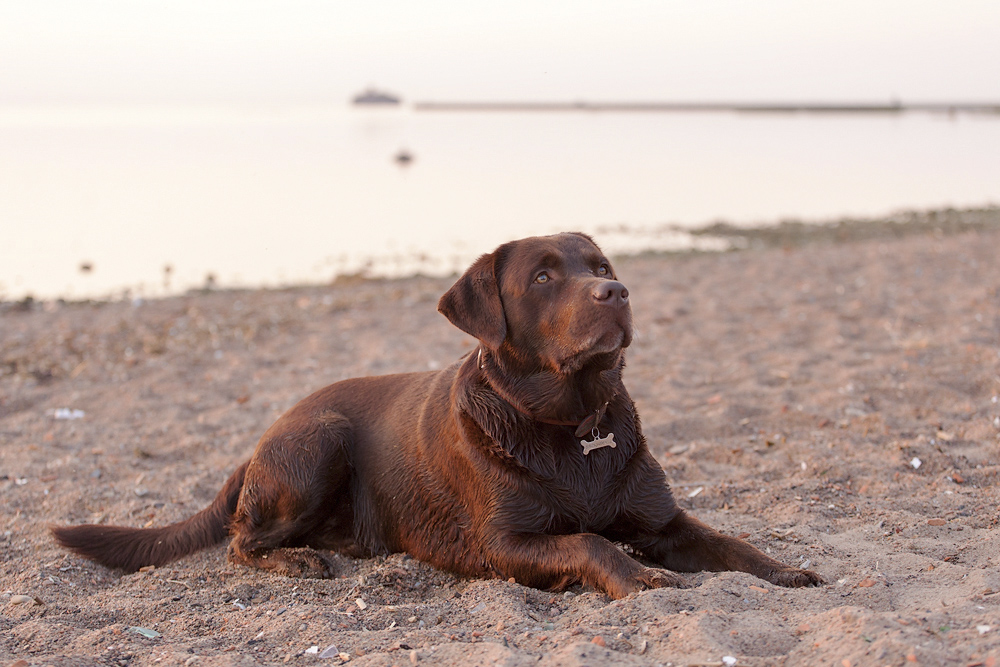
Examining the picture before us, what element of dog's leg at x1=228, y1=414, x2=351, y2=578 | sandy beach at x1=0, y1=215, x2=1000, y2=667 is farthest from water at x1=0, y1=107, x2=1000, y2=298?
dog's leg at x1=228, y1=414, x2=351, y2=578

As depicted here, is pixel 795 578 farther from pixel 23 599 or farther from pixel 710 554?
pixel 23 599

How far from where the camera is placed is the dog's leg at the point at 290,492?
4406 millimetres

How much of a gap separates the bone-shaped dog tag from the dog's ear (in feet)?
1.93

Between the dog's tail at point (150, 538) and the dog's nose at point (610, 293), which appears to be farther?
the dog's tail at point (150, 538)

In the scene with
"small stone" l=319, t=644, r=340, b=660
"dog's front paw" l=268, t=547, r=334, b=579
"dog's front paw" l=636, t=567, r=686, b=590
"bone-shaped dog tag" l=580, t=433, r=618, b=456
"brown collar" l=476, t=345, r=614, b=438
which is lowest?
"dog's front paw" l=268, t=547, r=334, b=579

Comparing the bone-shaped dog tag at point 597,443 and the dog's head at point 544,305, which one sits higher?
the dog's head at point 544,305

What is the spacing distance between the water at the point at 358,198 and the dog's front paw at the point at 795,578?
744 centimetres

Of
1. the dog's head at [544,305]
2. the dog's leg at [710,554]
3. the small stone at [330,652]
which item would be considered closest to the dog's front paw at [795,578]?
the dog's leg at [710,554]

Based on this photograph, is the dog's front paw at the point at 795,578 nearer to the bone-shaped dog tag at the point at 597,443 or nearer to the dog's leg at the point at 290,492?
the bone-shaped dog tag at the point at 597,443

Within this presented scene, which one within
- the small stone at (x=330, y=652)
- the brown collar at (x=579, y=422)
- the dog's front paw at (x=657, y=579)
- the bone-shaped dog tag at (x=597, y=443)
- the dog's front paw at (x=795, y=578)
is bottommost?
the small stone at (x=330, y=652)

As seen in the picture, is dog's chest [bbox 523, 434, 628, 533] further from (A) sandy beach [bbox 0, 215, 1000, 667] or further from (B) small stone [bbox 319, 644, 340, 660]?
(B) small stone [bbox 319, 644, 340, 660]

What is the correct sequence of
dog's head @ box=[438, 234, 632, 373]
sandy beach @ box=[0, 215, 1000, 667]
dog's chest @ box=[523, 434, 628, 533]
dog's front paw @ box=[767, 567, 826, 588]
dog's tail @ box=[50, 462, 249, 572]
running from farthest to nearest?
1. dog's tail @ box=[50, 462, 249, 572]
2. dog's chest @ box=[523, 434, 628, 533]
3. dog's head @ box=[438, 234, 632, 373]
4. dog's front paw @ box=[767, 567, 826, 588]
5. sandy beach @ box=[0, 215, 1000, 667]

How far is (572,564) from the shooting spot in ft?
11.8

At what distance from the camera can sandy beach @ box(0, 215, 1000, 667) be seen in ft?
10.3
